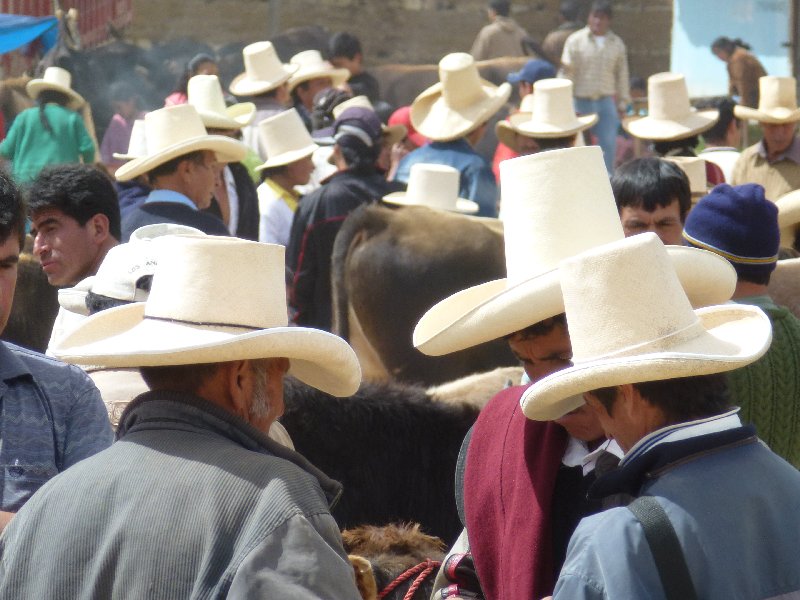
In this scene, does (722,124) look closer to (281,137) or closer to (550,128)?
(550,128)

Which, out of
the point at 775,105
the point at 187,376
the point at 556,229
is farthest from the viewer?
the point at 775,105

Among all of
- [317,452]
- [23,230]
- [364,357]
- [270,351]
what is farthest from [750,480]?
[364,357]

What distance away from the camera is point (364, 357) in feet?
22.3

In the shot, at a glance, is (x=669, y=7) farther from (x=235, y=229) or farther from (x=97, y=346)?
(x=97, y=346)

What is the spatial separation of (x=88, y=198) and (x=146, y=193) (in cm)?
212

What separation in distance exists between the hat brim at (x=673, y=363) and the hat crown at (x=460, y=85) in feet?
21.2

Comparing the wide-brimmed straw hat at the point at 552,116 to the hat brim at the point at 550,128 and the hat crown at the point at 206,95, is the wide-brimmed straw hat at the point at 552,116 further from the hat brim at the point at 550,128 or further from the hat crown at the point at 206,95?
the hat crown at the point at 206,95

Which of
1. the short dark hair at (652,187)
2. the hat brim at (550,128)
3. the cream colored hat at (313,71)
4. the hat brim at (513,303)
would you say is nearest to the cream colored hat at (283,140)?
the hat brim at (550,128)

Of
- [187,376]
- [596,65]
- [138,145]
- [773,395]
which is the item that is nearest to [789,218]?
[773,395]

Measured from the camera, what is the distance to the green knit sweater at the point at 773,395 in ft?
11.2

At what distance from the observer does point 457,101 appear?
355 inches

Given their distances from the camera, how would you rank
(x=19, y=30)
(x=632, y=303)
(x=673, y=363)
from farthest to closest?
(x=19, y=30)
(x=632, y=303)
(x=673, y=363)

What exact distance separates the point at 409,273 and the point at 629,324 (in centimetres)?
409

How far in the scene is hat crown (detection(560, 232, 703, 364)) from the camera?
243 cm
